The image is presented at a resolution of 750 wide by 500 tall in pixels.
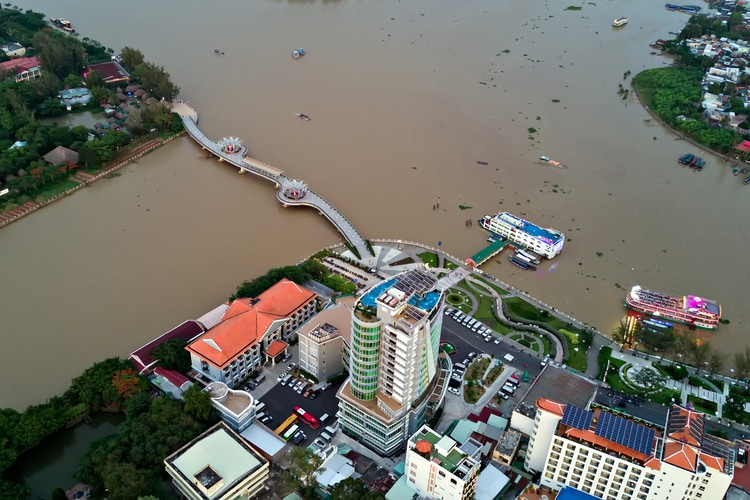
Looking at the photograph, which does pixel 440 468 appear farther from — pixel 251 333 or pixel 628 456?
pixel 251 333

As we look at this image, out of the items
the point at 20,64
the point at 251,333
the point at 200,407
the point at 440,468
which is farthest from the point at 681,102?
the point at 20,64

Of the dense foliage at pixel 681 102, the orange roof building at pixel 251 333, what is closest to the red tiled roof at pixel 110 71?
the orange roof building at pixel 251 333

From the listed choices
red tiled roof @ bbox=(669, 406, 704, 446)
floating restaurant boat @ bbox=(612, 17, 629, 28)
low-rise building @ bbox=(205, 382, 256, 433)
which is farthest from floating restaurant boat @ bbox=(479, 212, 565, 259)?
floating restaurant boat @ bbox=(612, 17, 629, 28)

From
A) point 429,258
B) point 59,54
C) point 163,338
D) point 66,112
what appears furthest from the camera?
point 59,54

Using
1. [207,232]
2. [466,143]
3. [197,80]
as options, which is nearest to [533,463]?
[207,232]

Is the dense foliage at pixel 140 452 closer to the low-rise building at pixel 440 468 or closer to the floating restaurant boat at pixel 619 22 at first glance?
the low-rise building at pixel 440 468

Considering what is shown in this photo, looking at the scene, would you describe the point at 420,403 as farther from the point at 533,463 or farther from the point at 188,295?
the point at 188,295
